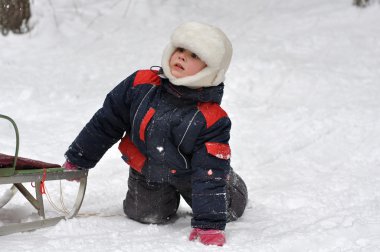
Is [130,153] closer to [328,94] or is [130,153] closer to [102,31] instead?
[328,94]

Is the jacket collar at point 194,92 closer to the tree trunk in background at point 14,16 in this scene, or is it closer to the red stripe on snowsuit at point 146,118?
the red stripe on snowsuit at point 146,118

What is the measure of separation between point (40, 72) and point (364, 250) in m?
3.69

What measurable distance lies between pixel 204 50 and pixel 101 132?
71cm

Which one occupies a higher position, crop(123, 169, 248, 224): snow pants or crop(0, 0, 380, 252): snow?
crop(123, 169, 248, 224): snow pants

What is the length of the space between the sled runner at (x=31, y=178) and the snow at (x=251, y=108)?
6 cm

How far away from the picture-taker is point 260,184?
392 cm

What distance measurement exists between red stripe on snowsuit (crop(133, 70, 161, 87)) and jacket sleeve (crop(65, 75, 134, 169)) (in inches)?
3.3

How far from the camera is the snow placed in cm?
296

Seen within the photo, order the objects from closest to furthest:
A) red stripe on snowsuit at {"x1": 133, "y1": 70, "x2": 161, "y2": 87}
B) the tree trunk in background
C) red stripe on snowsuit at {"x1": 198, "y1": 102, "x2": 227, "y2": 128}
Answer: red stripe on snowsuit at {"x1": 198, "y1": 102, "x2": 227, "y2": 128}
red stripe on snowsuit at {"x1": 133, "y1": 70, "x2": 161, "y2": 87}
the tree trunk in background

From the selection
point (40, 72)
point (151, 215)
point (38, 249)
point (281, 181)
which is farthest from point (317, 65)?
point (38, 249)

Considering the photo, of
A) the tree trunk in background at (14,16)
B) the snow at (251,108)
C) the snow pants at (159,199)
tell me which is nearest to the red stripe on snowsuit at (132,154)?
the snow pants at (159,199)

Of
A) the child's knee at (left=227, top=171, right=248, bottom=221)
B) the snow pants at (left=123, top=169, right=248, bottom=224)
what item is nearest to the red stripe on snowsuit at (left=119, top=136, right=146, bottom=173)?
the snow pants at (left=123, top=169, right=248, bottom=224)

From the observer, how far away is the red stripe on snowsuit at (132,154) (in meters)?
3.12

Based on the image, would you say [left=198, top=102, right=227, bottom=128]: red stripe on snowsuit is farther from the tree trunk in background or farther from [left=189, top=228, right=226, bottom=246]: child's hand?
the tree trunk in background
